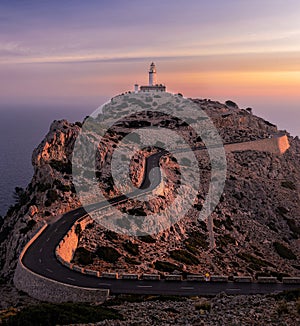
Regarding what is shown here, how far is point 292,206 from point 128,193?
90.8 ft

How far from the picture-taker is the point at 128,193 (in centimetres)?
5178

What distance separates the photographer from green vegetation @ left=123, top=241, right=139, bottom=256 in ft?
123

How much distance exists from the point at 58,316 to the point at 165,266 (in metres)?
18.0

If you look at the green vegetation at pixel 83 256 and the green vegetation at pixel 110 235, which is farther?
the green vegetation at pixel 110 235

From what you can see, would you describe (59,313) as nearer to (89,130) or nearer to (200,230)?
(200,230)

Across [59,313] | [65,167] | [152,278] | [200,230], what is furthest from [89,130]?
[59,313]

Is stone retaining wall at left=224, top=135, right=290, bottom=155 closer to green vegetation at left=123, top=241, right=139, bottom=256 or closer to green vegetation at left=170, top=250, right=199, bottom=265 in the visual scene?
green vegetation at left=170, top=250, right=199, bottom=265

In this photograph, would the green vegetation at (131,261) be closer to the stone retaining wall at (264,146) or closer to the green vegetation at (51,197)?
the green vegetation at (51,197)

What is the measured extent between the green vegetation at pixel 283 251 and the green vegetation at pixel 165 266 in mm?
18836

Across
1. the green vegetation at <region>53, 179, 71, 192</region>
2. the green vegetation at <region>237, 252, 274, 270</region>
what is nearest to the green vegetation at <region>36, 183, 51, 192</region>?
the green vegetation at <region>53, 179, 71, 192</region>

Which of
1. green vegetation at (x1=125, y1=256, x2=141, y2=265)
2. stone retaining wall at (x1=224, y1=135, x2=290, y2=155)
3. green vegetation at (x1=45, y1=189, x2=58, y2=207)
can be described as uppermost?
A: stone retaining wall at (x1=224, y1=135, x2=290, y2=155)

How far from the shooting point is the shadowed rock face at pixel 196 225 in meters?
38.3

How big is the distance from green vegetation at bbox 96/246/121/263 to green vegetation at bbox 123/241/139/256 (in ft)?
4.78

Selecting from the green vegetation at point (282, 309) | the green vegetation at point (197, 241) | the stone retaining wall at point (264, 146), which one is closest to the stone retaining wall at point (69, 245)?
the green vegetation at point (197, 241)
